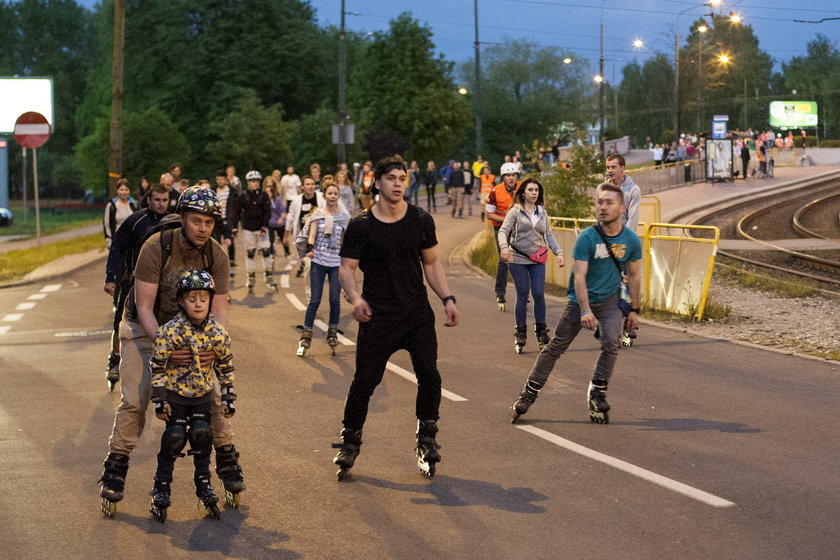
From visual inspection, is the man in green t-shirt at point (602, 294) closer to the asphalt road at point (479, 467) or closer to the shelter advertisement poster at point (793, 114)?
the asphalt road at point (479, 467)


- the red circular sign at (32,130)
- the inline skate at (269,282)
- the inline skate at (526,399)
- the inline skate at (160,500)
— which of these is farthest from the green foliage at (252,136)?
the inline skate at (160,500)

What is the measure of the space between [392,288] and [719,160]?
49465mm

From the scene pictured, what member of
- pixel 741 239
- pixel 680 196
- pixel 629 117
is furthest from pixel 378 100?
pixel 629 117

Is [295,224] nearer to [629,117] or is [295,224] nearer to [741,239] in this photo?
[741,239]

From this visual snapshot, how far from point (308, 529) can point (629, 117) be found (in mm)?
143113

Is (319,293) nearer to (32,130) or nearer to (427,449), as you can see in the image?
(427,449)

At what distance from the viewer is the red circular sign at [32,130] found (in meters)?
28.2

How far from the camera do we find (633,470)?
7191 mm

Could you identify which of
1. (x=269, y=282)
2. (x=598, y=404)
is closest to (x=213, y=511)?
(x=598, y=404)

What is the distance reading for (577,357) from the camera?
1234 centimetres

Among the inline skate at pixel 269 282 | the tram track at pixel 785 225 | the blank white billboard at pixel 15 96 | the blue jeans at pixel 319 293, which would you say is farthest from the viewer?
the blank white billboard at pixel 15 96

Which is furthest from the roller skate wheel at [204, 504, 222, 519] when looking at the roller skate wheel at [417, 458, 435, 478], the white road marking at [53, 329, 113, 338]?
the white road marking at [53, 329, 113, 338]

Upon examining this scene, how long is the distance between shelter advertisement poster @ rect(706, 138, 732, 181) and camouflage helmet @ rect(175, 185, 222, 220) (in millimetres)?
49581

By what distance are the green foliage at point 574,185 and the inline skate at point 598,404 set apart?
14.4 metres
